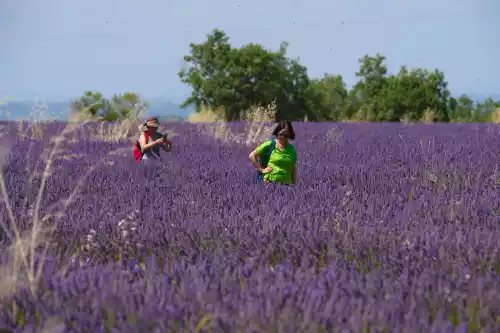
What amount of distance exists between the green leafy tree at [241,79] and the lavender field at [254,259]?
3264 cm

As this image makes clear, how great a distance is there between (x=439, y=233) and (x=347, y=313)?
4.44 feet

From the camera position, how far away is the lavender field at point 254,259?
2.00m

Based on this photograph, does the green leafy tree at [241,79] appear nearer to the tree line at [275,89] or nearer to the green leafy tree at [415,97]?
the tree line at [275,89]

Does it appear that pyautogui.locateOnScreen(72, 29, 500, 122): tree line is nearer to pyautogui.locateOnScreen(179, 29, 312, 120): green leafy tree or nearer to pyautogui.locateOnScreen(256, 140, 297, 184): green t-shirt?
pyautogui.locateOnScreen(179, 29, 312, 120): green leafy tree

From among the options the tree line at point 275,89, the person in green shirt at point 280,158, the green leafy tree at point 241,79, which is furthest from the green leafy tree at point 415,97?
the person in green shirt at point 280,158

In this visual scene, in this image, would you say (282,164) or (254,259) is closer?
(254,259)

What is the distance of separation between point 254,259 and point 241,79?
36915 millimetres

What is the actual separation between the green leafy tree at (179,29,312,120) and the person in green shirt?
101ft

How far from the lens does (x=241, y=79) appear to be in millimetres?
39375

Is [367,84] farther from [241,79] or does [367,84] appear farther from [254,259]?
[254,259]

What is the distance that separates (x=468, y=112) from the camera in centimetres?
6100

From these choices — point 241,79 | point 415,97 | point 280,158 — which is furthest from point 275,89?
point 280,158

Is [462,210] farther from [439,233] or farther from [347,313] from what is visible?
[347,313]

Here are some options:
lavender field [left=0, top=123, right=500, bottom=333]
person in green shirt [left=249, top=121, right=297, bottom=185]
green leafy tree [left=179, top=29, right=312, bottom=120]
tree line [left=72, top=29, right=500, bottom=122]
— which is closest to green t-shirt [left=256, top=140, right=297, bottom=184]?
person in green shirt [left=249, top=121, right=297, bottom=185]
